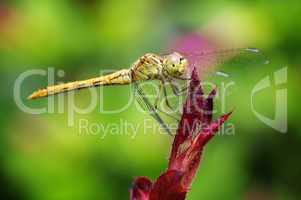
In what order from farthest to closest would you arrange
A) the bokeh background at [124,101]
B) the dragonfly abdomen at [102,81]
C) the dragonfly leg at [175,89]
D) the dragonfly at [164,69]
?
1. the bokeh background at [124,101]
2. the dragonfly abdomen at [102,81]
3. the dragonfly at [164,69]
4. the dragonfly leg at [175,89]

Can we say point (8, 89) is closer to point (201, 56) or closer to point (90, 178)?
point (90, 178)

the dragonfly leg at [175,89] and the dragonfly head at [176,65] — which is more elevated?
the dragonfly head at [176,65]

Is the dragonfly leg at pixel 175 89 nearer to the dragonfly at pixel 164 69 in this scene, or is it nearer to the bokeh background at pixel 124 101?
the dragonfly at pixel 164 69

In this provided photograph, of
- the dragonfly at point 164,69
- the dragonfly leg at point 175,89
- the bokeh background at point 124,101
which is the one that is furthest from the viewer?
the bokeh background at point 124,101

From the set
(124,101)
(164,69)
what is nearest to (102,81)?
(164,69)

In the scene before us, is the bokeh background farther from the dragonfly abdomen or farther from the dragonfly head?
the dragonfly head

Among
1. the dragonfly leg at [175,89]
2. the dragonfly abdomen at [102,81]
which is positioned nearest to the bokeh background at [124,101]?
the dragonfly abdomen at [102,81]
